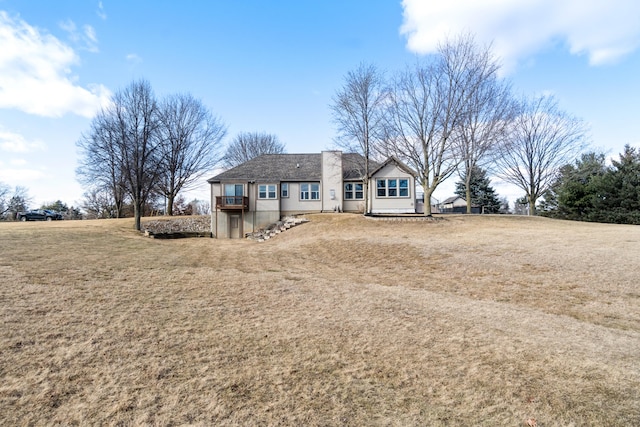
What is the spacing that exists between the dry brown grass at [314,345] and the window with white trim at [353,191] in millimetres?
19033

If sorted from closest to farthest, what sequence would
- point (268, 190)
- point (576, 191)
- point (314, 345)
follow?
1. point (314, 345)
2. point (268, 190)
3. point (576, 191)

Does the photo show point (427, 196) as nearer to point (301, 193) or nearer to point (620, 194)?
point (301, 193)

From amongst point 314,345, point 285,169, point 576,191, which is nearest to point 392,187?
point 285,169

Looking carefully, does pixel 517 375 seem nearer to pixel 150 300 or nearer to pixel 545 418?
pixel 545 418

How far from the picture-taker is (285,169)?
29.7m

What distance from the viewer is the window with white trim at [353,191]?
94.6 feet

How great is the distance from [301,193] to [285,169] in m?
3.05

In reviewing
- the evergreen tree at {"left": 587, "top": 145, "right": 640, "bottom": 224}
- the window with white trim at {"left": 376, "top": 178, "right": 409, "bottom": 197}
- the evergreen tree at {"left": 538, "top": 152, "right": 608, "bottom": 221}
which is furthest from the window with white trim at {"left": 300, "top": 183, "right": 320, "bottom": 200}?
the evergreen tree at {"left": 587, "top": 145, "right": 640, "bottom": 224}

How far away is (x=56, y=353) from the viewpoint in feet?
13.7

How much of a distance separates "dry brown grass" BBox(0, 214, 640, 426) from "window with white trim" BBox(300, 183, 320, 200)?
61.0 feet

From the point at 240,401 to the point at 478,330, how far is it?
4.08m

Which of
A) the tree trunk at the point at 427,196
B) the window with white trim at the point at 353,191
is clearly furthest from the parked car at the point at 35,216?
the tree trunk at the point at 427,196

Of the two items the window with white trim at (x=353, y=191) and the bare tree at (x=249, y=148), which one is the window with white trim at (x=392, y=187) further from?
the bare tree at (x=249, y=148)

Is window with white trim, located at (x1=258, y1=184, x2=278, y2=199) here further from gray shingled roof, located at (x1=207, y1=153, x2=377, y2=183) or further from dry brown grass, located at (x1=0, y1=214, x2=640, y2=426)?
dry brown grass, located at (x1=0, y1=214, x2=640, y2=426)
